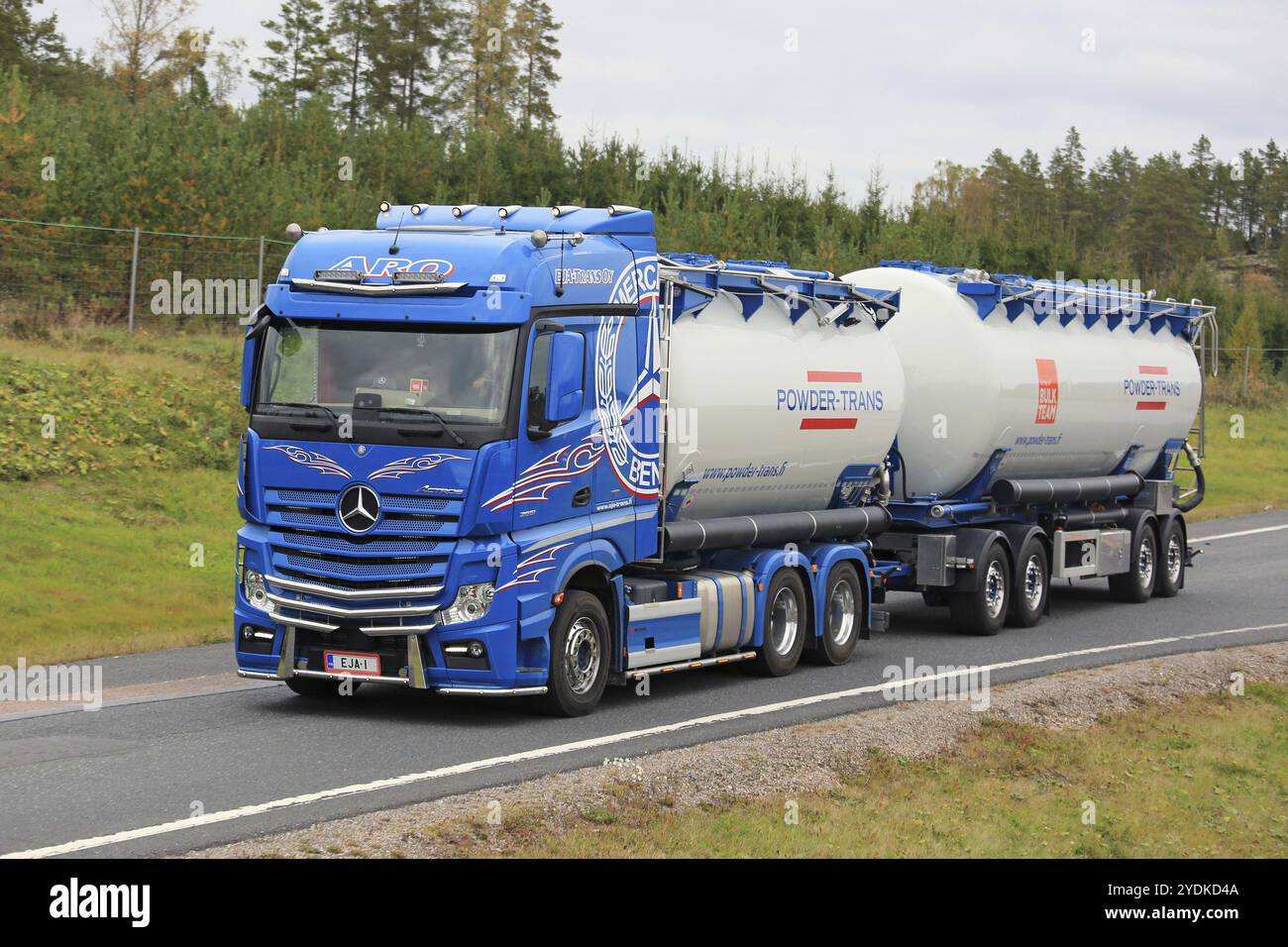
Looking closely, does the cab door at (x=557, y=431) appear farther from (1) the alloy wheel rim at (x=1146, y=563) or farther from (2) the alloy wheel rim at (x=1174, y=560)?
(2) the alloy wheel rim at (x=1174, y=560)

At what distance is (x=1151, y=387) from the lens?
23484 millimetres

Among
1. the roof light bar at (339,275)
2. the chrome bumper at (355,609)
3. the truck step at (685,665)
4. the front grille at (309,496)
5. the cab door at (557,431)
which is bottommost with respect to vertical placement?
the truck step at (685,665)

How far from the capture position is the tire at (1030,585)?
20.3m

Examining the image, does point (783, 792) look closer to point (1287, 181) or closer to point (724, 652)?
point (724, 652)

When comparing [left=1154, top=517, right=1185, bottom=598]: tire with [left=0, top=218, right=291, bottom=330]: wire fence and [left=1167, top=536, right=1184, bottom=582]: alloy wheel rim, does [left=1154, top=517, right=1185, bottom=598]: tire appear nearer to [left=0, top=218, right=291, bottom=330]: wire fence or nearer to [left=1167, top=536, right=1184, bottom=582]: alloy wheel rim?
[left=1167, top=536, right=1184, bottom=582]: alloy wheel rim

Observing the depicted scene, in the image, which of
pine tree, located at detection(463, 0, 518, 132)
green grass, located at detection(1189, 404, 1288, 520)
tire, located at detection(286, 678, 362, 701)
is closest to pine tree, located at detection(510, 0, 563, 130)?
pine tree, located at detection(463, 0, 518, 132)

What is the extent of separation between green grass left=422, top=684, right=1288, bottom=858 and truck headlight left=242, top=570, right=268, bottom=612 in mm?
3896

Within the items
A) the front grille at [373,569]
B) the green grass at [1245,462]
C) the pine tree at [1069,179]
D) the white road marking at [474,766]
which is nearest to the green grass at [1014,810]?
the white road marking at [474,766]

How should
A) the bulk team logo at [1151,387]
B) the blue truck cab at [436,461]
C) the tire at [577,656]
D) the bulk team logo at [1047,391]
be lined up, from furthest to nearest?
the bulk team logo at [1151,387] → the bulk team logo at [1047,391] → the tire at [577,656] → the blue truck cab at [436,461]

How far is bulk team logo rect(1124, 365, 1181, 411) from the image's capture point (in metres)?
23.0

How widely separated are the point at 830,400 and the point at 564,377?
16.3ft

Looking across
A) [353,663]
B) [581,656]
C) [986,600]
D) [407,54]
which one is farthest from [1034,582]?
[407,54]

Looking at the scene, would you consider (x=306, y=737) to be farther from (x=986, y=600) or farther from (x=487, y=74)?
(x=487, y=74)

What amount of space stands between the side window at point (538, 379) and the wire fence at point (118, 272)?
17251 millimetres
